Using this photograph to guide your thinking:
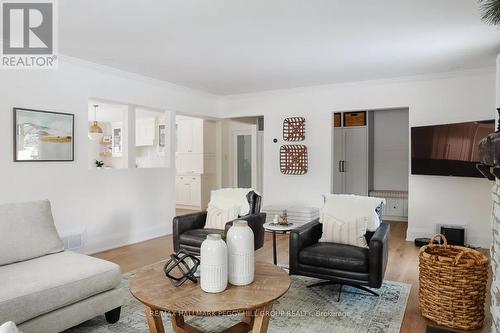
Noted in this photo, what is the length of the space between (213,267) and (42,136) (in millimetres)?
3072

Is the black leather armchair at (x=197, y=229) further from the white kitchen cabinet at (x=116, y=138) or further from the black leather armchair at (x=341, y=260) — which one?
the white kitchen cabinet at (x=116, y=138)

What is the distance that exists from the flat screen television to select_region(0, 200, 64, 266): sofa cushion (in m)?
4.66

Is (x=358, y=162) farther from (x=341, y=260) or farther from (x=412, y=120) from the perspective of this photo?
(x=341, y=260)

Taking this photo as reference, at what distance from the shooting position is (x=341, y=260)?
9.54 ft

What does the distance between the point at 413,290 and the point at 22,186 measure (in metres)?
4.20

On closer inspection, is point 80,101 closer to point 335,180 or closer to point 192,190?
point 192,190

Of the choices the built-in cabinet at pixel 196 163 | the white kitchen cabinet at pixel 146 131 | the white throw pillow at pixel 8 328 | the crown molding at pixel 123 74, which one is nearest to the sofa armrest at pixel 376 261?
the white throw pillow at pixel 8 328

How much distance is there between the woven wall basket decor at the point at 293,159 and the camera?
6.03 metres

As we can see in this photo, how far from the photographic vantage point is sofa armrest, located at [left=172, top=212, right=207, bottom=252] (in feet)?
12.7

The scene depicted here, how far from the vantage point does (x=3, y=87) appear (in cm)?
363

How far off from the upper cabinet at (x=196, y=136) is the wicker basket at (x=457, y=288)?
6.23 m

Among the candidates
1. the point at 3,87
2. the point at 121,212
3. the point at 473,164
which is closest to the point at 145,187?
the point at 121,212

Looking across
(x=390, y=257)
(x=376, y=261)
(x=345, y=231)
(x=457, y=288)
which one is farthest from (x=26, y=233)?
(x=390, y=257)

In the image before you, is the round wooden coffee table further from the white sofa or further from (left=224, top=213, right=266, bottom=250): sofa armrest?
(left=224, top=213, right=266, bottom=250): sofa armrest
